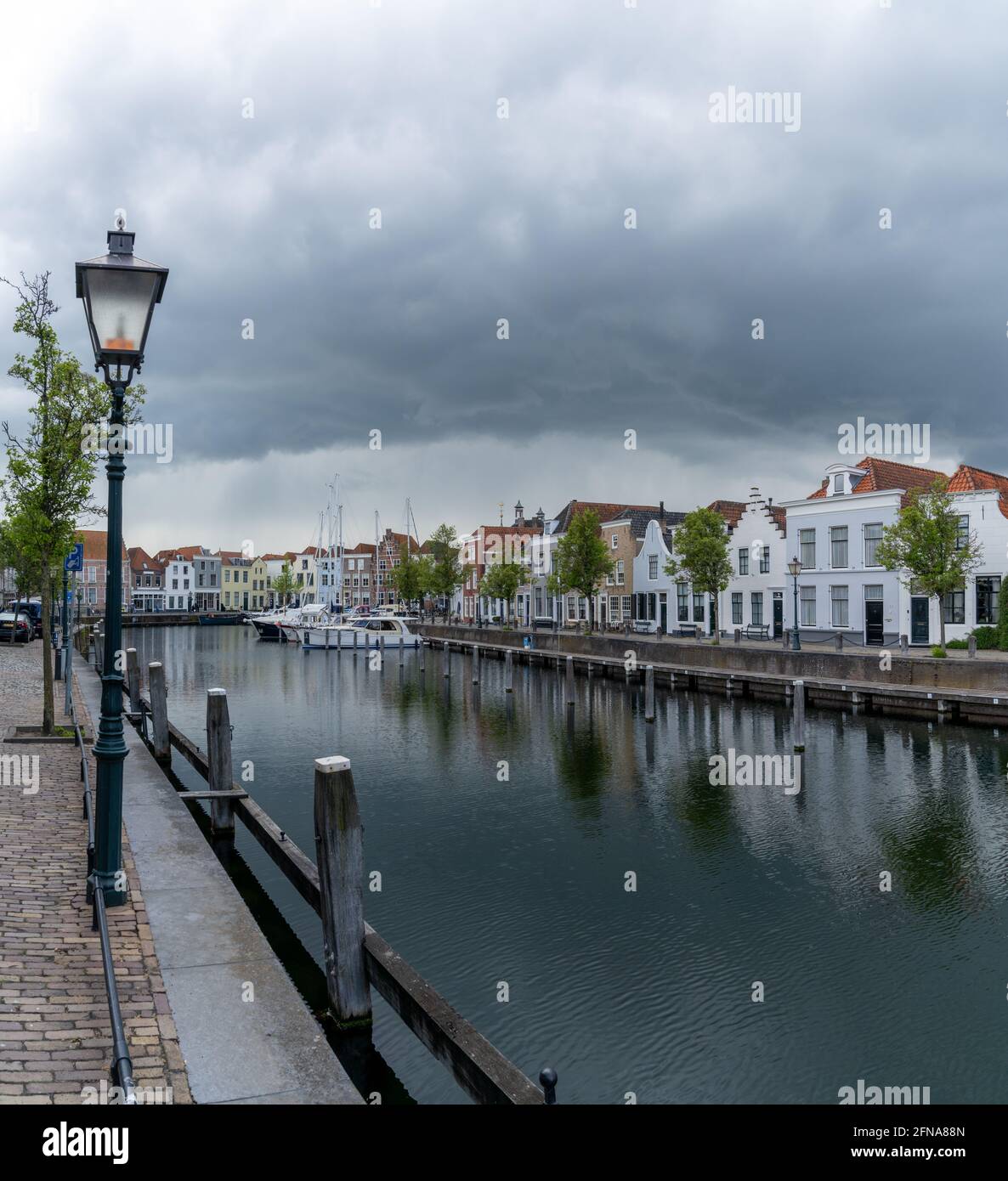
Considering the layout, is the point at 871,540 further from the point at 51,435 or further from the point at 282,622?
the point at 282,622

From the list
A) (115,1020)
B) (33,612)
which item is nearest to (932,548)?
(115,1020)

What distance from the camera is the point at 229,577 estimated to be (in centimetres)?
15138

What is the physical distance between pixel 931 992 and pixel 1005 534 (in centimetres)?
3223

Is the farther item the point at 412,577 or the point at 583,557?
the point at 412,577

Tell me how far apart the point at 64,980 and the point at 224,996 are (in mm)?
1318

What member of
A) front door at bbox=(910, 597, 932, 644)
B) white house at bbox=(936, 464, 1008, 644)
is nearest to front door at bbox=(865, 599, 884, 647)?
front door at bbox=(910, 597, 932, 644)

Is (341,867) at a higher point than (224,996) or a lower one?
higher

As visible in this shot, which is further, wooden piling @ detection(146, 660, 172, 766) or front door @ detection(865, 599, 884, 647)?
front door @ detection(865, 599, 884, 647)

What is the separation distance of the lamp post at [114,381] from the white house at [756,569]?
43527 mm

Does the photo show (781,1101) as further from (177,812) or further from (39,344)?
(39,344)

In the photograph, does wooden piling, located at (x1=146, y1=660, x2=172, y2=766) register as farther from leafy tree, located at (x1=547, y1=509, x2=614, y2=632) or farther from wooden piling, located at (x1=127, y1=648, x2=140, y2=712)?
leafy tree, located at (x1=547, y1=509, x2=614, y2=632)

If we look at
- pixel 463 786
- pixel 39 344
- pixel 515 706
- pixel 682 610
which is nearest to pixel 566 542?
pixel 682 610

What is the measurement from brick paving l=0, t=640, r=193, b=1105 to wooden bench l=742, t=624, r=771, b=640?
4205cm

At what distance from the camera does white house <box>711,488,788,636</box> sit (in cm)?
4838
